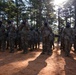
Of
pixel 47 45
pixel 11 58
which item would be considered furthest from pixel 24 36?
pixel 11 58

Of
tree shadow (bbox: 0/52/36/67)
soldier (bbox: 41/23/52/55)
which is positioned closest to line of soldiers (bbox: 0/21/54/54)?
soldier (bbox: 41/23/52/55)

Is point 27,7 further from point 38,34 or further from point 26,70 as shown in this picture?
point 26,70

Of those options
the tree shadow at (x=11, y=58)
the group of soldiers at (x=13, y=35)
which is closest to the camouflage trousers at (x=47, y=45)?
the group of soldiers at (x=13, y=35)

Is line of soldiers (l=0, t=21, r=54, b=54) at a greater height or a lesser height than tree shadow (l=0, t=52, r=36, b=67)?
greater

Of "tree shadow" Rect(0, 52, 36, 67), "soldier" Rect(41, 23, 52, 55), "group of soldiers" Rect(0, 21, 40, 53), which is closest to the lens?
"tree shadow" Rect(0, 52, 36, 67)

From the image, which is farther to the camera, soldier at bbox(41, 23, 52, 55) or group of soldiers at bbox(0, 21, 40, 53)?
group of soldiers at bbox(0, 21, 40, 53)

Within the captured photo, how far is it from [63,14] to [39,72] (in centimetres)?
3883

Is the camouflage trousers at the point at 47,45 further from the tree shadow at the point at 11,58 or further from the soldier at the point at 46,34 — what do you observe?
the tree shadow at the point at 11,58

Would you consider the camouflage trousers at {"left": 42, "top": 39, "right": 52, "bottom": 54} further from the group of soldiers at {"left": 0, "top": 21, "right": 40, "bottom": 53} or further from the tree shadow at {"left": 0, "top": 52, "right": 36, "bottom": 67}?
the tree shadow at {"left": 0, "top": 52, "right": 36, "bottom": 67}

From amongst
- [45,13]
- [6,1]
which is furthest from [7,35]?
[45,13]

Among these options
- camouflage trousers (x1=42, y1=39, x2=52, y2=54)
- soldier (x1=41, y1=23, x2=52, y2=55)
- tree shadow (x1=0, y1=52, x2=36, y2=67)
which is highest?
soldier (x1=41, y1=23, x2=52, y2=55)

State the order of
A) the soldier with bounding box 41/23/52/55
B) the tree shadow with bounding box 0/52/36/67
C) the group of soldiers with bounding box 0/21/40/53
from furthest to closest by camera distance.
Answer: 1. the group of soldiers with bounding box 0/21/40/53
2. the soldier with bounding box 41/23/52/55
3. the tree shadow with bounding box 0/52/36/67

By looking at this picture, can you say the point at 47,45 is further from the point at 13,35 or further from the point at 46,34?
the point at 13,35

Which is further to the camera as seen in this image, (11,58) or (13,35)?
(13,35)
